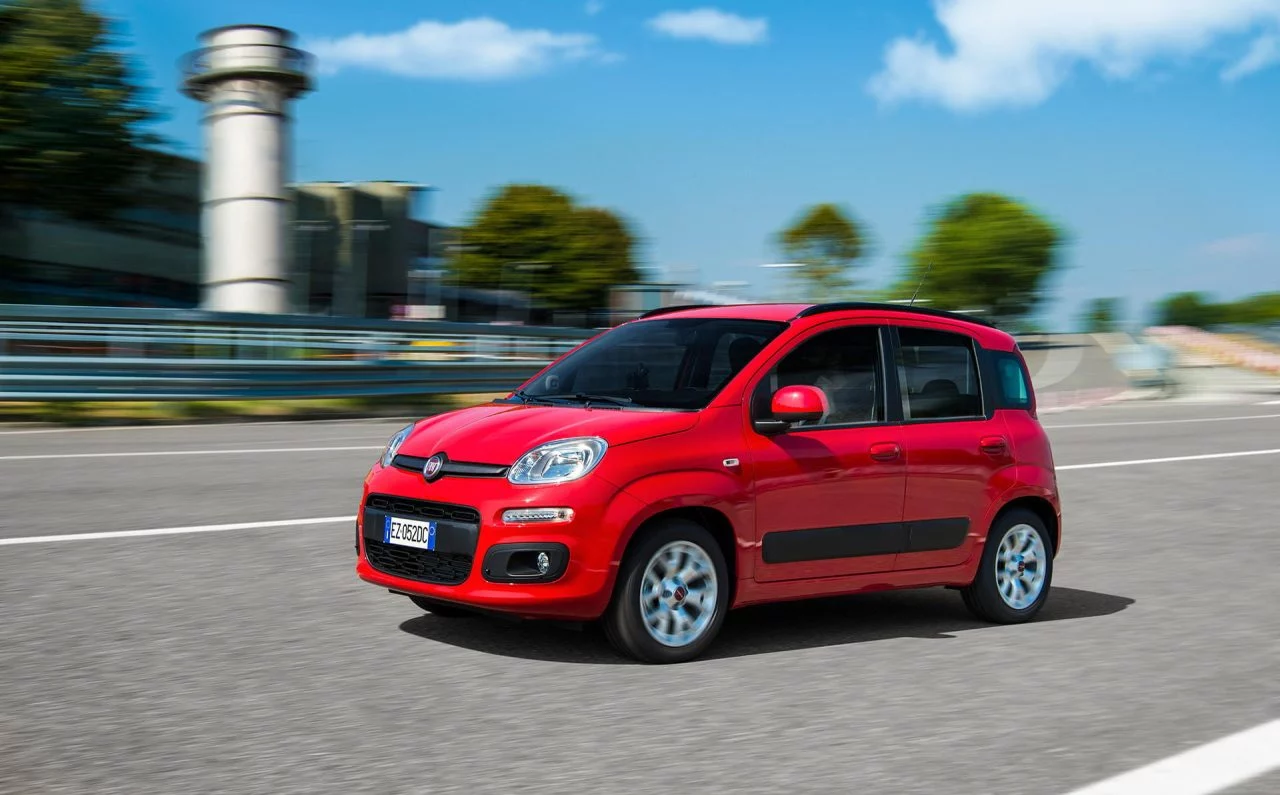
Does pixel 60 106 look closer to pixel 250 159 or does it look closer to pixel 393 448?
pixel 250 159

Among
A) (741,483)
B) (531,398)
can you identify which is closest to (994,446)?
(741,483)

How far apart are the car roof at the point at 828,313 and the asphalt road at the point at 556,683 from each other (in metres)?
1.43

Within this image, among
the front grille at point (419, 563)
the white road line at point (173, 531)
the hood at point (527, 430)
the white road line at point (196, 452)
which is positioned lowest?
the white road line at point (173, 531)

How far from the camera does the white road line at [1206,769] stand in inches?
173

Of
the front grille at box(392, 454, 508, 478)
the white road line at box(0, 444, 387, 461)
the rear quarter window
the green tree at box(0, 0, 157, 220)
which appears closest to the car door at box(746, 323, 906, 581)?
the rear quarter window

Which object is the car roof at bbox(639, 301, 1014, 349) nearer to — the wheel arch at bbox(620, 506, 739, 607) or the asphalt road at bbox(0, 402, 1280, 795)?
the wheel arch at bbox(620, 506, 739, 607)

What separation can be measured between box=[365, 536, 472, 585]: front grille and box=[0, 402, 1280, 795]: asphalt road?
33cm

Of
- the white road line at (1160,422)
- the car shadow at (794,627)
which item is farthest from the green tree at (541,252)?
the car shadow at (794,627)

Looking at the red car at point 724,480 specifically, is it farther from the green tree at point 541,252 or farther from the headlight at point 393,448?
the green tree at point 541,252

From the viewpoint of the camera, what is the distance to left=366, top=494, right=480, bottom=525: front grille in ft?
19.3

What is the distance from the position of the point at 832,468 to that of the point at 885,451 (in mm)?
349

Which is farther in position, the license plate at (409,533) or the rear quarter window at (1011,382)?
the rear quarter window at (1011,382)

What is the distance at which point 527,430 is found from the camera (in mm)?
6074

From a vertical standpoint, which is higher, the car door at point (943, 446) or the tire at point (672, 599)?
the car door at point (943, 446)
